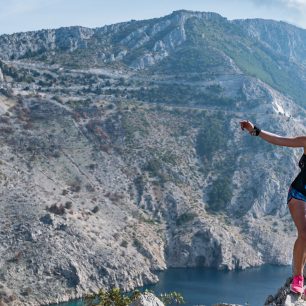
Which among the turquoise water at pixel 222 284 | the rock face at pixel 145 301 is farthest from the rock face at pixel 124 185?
the rock face at pixel 145 301

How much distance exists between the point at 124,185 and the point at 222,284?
37.7 metres

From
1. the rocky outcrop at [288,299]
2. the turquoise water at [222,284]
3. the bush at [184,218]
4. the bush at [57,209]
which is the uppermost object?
the rocky outcrop at [288,299]

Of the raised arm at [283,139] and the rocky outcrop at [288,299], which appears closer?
the raised arm at [283,139]

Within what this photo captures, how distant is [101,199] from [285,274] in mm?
47702

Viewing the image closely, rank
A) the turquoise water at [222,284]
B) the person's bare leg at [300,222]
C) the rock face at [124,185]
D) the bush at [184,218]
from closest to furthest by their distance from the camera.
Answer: the person's bare leg at [300,222], the turquoise water at [222,284], the rock face at [124,185], the bush at [184,218]

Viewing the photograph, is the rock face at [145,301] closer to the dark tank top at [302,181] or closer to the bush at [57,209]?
the dark tank top at [302,181]

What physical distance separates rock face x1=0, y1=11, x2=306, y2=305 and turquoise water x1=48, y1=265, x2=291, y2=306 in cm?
377

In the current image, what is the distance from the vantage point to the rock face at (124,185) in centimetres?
11362

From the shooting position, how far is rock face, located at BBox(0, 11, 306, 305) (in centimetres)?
11362

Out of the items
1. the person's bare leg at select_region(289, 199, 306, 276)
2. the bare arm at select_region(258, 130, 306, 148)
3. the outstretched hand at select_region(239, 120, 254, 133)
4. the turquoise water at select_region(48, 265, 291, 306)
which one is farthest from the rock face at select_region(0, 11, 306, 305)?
the bare arm at select_region(258, 130, 306, 148)

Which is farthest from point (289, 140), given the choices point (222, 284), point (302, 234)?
point (222, 284)

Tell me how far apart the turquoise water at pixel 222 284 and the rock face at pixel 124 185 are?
377cm

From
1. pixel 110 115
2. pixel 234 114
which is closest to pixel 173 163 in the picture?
pixel 110 115

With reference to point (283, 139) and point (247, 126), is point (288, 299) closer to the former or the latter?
point (283, 139)
